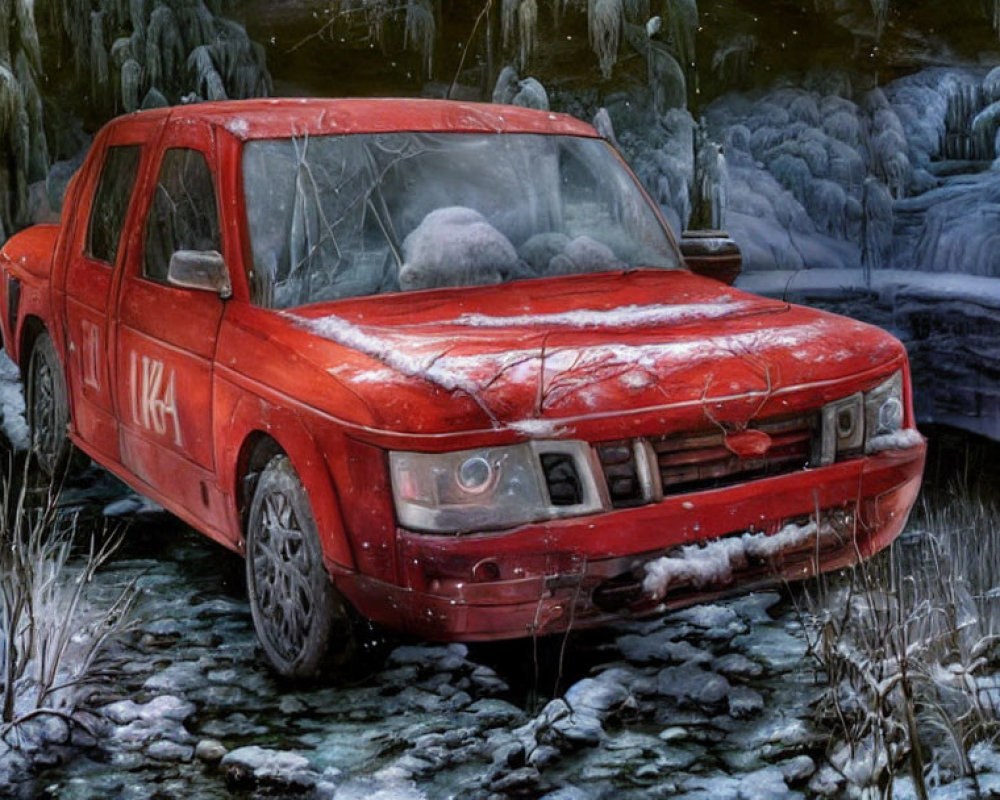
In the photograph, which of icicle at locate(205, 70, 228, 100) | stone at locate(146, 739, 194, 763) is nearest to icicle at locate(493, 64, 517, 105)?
icicle at locate(205, 70, 228, 100)

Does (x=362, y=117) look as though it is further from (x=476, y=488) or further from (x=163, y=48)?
(x=163, y=48)

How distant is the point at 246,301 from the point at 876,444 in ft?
6.15

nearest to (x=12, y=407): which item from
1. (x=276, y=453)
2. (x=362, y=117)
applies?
(x=362, y=117)

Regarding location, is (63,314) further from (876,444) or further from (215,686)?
(876,444)

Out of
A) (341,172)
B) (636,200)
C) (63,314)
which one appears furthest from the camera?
(63,314)

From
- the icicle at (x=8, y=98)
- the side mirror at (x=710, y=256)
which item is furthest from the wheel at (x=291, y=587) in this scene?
the icicle at (x=8, y=98)

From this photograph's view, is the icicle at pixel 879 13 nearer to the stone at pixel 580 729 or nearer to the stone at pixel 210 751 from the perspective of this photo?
the stone at pixel 580 729

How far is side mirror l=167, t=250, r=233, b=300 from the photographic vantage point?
14.5ft

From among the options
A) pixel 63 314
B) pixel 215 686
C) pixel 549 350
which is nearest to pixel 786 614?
pixel 549 350

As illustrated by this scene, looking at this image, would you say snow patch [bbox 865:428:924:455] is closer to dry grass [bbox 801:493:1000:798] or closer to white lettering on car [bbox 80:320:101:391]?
dry grass [bbox 801:493:1000:798]

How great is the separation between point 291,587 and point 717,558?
3.89ft

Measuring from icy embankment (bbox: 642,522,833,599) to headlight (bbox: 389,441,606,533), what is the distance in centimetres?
27

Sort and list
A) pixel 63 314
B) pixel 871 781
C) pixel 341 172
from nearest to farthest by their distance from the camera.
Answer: pixel 871 781, pixel 341 172, pixel 63 314

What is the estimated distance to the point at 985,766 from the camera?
3609mm
